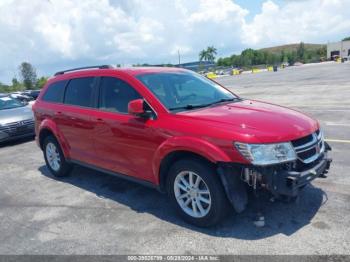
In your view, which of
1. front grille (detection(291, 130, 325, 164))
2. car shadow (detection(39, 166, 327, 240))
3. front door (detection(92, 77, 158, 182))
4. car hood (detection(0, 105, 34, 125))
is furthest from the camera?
→ car hood (detection(0, 105, 34, 125))

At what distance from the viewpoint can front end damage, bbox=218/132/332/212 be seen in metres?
3.59

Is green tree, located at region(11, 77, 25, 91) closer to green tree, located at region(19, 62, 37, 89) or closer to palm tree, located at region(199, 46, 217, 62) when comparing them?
green tree, located at region(19, 62, 37, 89)

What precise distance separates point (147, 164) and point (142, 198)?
83 cm

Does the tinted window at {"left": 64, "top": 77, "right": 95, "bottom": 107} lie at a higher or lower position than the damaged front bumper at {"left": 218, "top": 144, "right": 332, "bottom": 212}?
higher

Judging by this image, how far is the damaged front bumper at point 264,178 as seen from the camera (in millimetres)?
3584

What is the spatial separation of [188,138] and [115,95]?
1.58m

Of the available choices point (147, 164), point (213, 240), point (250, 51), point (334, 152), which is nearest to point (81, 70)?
point (147, 164)

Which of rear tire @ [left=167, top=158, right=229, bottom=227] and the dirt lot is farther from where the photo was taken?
rear tire @ [left=167, top=158, right=229, bottom=227]

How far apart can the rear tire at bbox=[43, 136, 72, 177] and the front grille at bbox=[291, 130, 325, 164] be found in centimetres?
401

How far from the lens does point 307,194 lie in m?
4.76

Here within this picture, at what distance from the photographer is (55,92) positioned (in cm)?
644

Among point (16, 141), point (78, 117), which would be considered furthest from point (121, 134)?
point (16, 141)

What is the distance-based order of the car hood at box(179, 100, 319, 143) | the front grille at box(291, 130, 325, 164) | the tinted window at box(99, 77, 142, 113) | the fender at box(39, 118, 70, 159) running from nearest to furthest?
the car hood at box(179, 100, 319, 143) < the front grille at box(291, 130, 325, 164) < the tinted window at box(99, 77, 142, 113) < the fender at box(39, 118, 70, 159)

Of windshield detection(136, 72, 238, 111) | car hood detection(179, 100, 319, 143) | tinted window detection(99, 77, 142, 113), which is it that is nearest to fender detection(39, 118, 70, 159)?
tinted window detection(99, 77, 142, 113)
